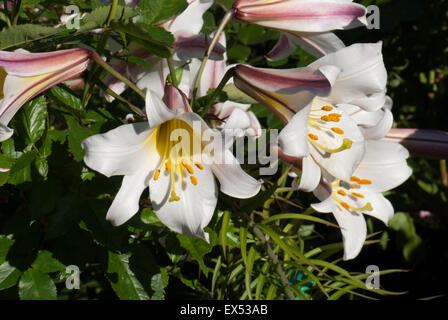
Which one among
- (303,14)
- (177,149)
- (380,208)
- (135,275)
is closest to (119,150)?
(177,149)

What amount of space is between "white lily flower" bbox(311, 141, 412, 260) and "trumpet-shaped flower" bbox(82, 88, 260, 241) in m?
0.30

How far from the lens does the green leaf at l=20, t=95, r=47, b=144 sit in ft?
2.61

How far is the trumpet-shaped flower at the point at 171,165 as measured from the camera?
0.67 m

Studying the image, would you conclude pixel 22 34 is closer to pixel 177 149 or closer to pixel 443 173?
pixel 177 149

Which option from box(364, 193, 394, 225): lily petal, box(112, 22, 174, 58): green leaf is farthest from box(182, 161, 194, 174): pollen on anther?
box(364, 193, 394, 225): lily petal

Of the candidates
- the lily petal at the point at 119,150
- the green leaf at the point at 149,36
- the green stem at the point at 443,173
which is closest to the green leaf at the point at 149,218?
the lily petal at the point at 119,150

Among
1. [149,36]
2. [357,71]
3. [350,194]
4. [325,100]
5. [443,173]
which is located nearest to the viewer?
[149,36]

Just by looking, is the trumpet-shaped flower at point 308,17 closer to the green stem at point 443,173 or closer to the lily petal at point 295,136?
the lily petal at point 295,136

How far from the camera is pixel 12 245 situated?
2.69ft

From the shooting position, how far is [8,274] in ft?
2.66

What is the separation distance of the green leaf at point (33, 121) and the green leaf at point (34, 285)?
25 centimetres

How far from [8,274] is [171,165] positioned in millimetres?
355

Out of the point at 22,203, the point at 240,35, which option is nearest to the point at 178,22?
the point at 240,35

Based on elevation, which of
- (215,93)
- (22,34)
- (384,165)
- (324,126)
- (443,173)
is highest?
(22,34)
